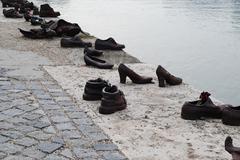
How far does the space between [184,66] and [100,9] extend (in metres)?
11.3

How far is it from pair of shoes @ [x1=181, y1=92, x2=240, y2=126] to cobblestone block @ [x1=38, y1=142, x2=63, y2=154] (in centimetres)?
141

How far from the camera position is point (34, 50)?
8.94 meters

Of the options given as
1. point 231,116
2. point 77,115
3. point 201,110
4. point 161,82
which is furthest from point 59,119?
point 161,82

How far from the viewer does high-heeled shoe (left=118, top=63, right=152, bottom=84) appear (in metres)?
6.47

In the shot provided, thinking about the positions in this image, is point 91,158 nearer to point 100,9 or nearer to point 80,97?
point 80,97

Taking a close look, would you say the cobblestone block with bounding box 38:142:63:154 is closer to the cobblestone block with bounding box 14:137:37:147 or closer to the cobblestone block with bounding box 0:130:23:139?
the cobblestone block with bounding box 14:137:37:147

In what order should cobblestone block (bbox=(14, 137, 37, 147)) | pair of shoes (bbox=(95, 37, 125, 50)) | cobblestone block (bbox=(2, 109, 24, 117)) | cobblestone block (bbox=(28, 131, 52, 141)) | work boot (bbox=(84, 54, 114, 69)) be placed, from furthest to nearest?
pair of shoes (bbox=(95, 37, 125, 50)), work boot (bbox=(84, 54, 114, 69)), cobblestone block (bbox=(2, 109, 24, 117)), cobblestone block (bbox=(28, 131, 52, 141)), cobblestone block (bbox=(14, 137, 37, 147))

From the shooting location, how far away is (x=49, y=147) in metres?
4.26

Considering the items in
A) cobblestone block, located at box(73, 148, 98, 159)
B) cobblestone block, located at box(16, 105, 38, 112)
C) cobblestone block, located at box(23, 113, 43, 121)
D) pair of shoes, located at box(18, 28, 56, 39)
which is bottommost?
pair of shoes, located at box(18, 28, 56, 39)

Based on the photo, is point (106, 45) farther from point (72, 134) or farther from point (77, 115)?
point (72, 134)

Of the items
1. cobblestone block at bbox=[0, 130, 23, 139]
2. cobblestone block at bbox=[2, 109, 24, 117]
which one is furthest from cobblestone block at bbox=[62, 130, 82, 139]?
cobblestone block at bbox=[2, 109, 24, 117]

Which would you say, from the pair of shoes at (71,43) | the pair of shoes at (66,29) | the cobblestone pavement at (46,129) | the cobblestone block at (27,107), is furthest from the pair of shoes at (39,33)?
the cobblestone block at (27,107)

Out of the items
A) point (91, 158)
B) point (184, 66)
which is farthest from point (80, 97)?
point (184, 66)

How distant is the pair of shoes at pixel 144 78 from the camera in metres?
6.43
